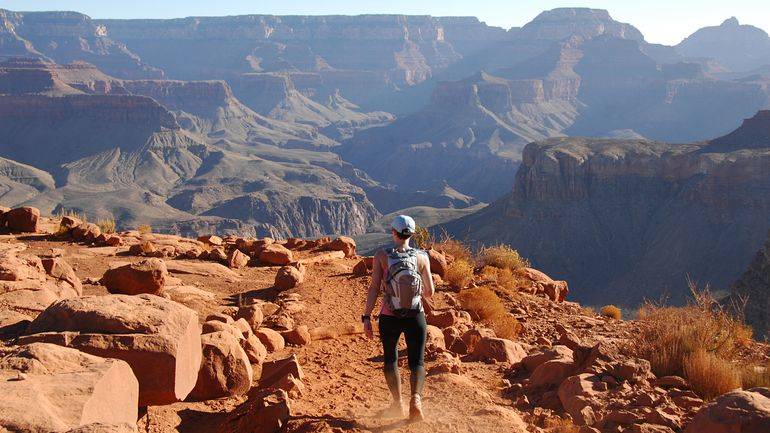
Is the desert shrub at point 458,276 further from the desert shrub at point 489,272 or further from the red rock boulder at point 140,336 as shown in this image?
the red rock boulder at point 140,336

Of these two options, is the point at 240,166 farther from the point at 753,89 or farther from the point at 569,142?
the point at 753,89

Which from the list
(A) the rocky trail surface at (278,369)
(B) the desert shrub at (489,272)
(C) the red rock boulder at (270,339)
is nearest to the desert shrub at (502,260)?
(B) the desert shrub at (489,272)

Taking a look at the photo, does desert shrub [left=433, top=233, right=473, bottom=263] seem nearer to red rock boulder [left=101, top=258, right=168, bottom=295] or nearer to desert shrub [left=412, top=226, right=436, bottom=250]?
desert shrub [left=412, top=226, right=436, bottom=250]

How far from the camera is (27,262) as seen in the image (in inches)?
476

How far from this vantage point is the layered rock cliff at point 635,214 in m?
60.8

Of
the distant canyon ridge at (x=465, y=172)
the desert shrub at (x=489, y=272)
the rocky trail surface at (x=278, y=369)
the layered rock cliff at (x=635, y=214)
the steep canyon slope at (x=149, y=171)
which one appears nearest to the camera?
the rocky trail surface at (x=278, y=369)

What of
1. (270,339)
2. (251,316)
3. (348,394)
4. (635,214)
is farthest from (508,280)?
(635,214)

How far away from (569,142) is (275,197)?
52922 mm

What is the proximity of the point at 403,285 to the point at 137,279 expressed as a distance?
6.44 m

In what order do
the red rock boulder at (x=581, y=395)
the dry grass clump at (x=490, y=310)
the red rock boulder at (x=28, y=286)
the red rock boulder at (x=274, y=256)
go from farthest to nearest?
the red rock boulder at (x=274, y=256), the dry grass clump at (x=490, y=310), the red rock boulder at (x=28, y=286), the red rock boulder at (x=581, y=395)

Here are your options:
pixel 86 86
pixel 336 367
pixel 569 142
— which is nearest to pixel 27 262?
pixel 336 367

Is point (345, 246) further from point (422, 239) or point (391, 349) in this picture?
point (391, 349)

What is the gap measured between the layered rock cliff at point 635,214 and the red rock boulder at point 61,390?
50.7 m

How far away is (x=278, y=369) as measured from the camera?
9133 mm
